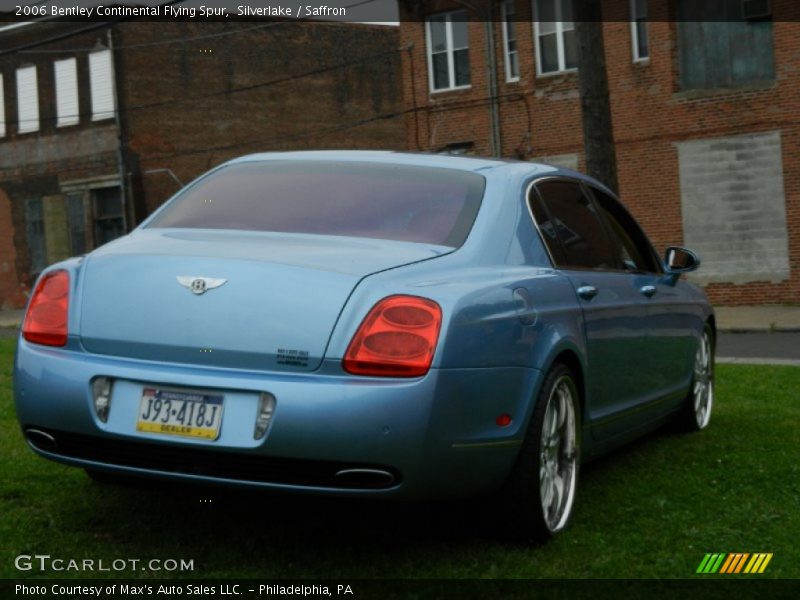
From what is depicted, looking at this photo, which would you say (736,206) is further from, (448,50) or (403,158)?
(403,158)

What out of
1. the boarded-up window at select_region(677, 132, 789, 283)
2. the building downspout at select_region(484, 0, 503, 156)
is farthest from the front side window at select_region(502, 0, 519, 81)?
the boarded-up window at select_region(677, 132, 789, 283)

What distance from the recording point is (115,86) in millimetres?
40844

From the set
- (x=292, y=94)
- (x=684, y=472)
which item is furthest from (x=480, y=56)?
(x=684, y=472)

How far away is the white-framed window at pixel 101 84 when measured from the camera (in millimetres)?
41094

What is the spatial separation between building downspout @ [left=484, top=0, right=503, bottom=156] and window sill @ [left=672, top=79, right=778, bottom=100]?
14.2 ft

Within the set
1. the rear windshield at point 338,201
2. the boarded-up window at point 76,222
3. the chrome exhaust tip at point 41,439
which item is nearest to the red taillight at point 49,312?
the chrome exhaust tip at point 41,439

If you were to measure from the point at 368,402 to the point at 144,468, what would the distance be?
0.84 metres

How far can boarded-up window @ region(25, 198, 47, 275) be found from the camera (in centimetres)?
4397

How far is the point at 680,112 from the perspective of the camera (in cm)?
2834

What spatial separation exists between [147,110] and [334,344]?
37.7 m

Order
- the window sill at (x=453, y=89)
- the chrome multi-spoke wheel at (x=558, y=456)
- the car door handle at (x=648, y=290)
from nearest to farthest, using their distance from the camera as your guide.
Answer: the chrome multi-spoke wheel at (x=558, y=456) → the car door handle at (x=648, y=290) → the window sill at (x=453, y=89)

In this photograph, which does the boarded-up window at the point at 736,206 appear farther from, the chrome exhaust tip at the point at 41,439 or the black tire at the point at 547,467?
the chrome exhaust tip at the point at 41,439

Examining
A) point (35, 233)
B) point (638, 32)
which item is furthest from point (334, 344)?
point (35, 233)

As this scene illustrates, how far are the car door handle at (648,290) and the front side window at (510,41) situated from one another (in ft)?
80.0
